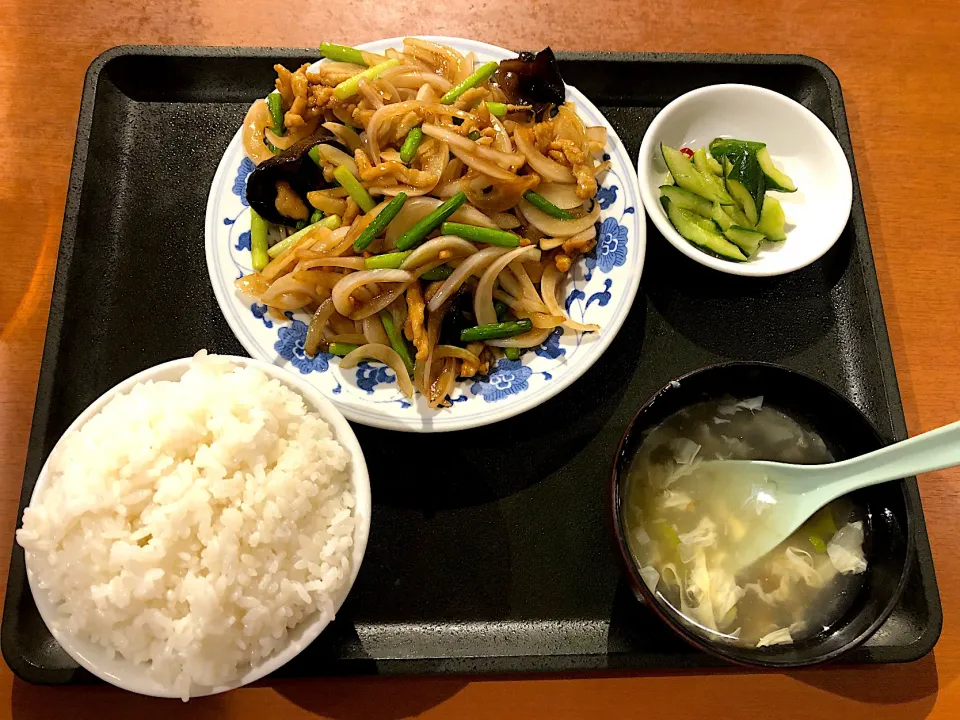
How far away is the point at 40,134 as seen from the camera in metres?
2.32

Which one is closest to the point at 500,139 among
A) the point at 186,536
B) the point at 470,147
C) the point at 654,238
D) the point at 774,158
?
the point at 470,147

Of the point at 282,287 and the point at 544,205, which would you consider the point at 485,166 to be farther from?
the point at 282,287

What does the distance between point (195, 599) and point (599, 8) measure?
8.20 ft

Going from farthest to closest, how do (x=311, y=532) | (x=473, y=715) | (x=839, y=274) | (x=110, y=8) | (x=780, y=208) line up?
(x=110, y=8) < (x=839, y=274) < (x=780, y=208) < (x=473, y=715) < (x=311, y=532)

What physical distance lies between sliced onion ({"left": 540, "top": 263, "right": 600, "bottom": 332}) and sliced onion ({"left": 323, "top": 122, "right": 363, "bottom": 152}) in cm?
67

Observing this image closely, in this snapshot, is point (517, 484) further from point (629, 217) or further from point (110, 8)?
point (110, 8)

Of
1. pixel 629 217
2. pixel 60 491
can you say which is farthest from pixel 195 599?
pixel 629 217

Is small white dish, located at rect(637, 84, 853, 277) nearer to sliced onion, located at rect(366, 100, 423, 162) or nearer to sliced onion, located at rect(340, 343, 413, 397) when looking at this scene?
sliced onion, located at rect(366, 100, 423, 162)

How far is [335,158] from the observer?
1.88 m

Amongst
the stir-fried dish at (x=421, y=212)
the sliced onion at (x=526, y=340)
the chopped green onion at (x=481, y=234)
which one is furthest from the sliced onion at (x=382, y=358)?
the chopped green onion at (x=481, y=234)

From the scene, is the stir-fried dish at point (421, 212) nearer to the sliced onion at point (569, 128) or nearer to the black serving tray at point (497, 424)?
the sliced onion at point (569, 128)

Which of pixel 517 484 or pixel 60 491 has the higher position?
pixel 60 491

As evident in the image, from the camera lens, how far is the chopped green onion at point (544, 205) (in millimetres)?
1892

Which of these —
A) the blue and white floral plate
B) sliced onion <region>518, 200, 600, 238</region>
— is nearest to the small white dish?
the blue and white floral plate
